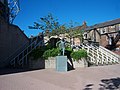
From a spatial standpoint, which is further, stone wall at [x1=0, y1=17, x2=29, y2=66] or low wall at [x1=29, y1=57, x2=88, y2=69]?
stone wall at [x1=0, y1=17, x2=29, y2=66]

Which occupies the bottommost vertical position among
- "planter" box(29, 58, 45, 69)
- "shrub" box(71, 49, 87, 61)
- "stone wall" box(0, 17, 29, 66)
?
"planter" box(29, 58, 45, 69)

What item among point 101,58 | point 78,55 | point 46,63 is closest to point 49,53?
point 46,63

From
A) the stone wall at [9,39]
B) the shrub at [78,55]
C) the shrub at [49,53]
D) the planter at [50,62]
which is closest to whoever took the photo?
the shrub at [78,55]

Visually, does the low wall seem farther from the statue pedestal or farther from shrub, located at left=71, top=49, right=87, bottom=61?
the statue pedestal

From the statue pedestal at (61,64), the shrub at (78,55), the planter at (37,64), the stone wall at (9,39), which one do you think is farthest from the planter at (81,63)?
the stone wall at (9,39)

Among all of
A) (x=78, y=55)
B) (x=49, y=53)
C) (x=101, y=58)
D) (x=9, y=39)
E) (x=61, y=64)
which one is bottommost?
(x=61, y=64)

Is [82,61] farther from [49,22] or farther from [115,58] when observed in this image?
[49,22]

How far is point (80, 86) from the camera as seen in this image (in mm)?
6773

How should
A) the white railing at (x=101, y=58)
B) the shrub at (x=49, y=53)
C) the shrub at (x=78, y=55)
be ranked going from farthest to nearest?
the white railing at (x=101, y=58)
the shrub at (x=49, y=53)
the shrub at (x=78, y=55)

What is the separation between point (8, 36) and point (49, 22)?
13013mm

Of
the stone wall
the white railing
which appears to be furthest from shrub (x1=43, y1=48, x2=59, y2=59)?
the stone wall

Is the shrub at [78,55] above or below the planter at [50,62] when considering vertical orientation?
above

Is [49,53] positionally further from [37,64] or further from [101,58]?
[101,58]

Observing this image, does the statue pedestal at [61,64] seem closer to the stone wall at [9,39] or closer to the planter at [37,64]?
the planter at [37,64]
